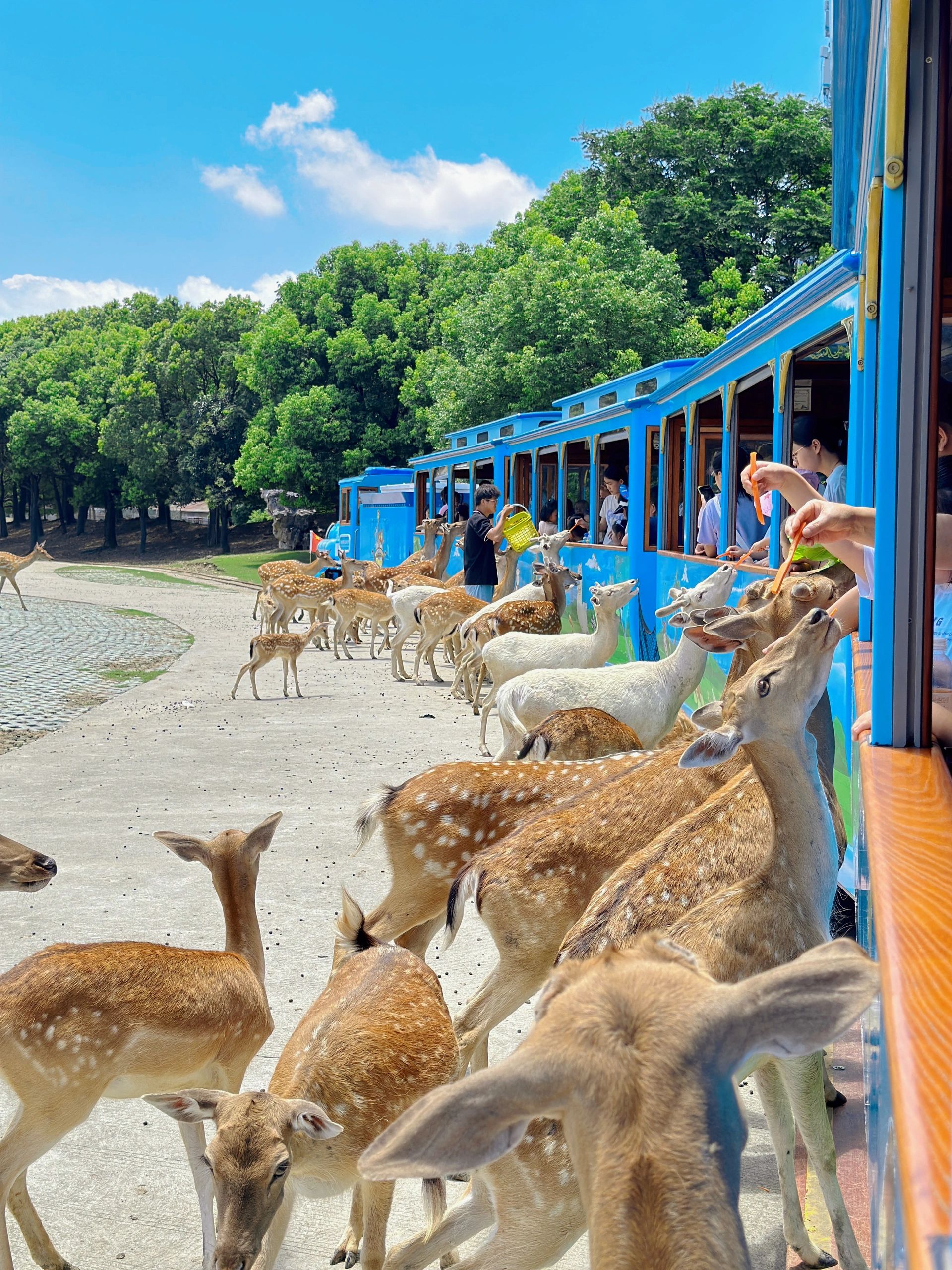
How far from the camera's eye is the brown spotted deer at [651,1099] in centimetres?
137

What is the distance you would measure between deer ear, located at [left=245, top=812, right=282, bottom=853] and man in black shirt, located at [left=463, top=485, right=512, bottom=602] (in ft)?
33.5

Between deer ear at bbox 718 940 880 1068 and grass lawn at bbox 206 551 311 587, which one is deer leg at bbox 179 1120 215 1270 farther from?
grass lawn at bbox 206 551 311 587

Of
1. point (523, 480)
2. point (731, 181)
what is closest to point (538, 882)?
point (523, 480)

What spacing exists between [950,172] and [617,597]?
20.1ft

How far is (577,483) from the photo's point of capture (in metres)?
18.1

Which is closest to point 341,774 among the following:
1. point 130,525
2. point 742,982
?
point 742,982

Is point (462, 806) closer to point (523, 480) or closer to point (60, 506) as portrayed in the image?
point (523, 480)

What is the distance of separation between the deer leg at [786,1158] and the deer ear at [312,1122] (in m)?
1.24

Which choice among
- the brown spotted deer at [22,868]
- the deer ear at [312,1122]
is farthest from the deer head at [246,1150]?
the brown spotted deer at [22,868]

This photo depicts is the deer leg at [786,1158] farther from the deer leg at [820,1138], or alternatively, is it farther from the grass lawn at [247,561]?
the grass lawn at [247,561]

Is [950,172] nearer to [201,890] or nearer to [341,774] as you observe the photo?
[201,890]

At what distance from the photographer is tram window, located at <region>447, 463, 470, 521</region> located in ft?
74.7

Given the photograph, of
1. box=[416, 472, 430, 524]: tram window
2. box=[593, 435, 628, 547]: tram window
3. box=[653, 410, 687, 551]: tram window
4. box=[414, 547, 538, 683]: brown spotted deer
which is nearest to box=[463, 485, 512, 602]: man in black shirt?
box=[414, 547, 538, 683]: brown spotted deer

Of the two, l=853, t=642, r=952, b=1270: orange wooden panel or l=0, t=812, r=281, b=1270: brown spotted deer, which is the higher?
l=853, t=642, r=952, b=1270: orange wooden panel
